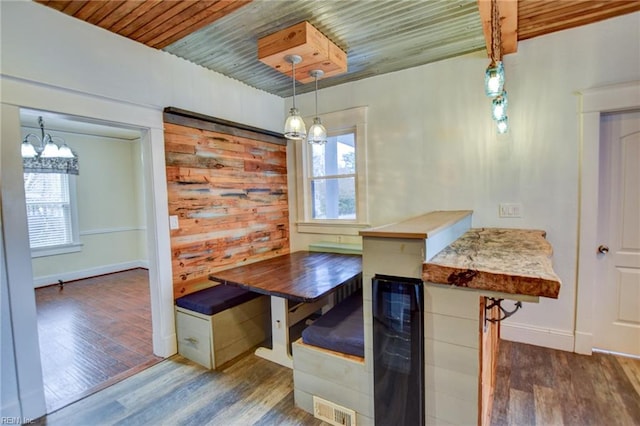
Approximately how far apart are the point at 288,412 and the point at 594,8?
344cm

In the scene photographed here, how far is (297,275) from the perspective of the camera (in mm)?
2395

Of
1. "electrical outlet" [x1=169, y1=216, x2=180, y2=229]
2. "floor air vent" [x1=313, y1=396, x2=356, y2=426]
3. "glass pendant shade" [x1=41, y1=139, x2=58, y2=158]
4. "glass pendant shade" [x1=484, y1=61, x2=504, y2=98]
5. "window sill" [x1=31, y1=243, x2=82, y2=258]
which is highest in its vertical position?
"glass pendant shade" [x1=41, y1=139, x2=58, y2=158]

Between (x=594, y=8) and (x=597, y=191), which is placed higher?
(x=594, y=8)

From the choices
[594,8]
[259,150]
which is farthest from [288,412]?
[594,8]

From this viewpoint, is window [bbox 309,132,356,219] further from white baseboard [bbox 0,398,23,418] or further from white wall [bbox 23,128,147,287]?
white wall [bbox 23,128,147,287]

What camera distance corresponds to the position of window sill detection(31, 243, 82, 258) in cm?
473

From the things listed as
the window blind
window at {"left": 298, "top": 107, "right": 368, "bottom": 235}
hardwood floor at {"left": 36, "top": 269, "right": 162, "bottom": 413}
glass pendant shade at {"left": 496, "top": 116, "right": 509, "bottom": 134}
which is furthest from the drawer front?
the window blind

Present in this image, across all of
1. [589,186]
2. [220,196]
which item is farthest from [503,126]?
[220,196]

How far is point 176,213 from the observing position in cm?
263

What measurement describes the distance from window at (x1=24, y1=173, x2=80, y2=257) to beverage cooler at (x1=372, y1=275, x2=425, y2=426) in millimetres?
5770

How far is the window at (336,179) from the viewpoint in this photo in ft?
10.9

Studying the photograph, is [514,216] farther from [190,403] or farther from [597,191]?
[190,403]

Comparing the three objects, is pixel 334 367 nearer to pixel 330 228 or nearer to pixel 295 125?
pixel 295 125

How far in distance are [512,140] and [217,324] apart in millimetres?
2915
